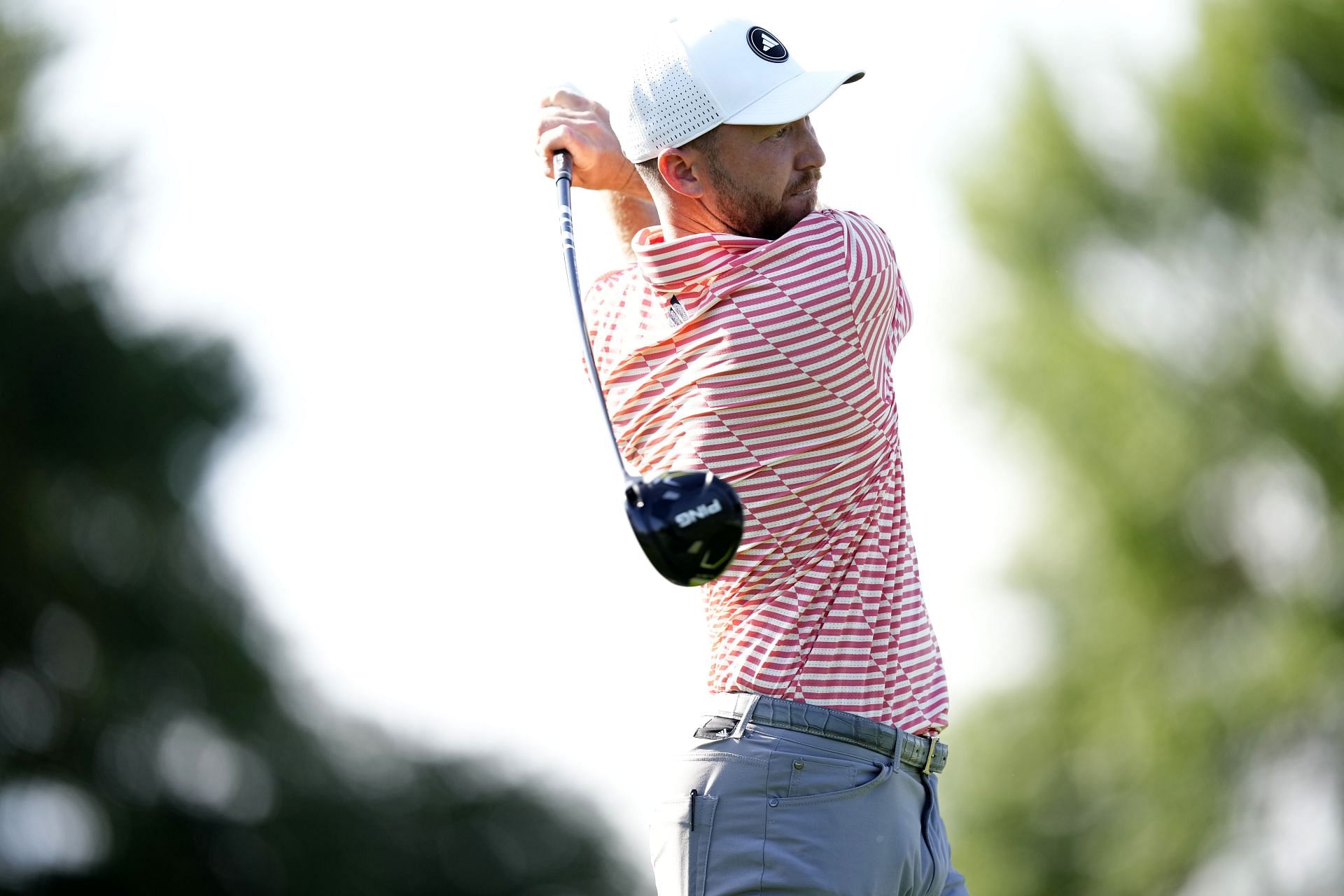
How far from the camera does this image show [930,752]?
288 centimetres

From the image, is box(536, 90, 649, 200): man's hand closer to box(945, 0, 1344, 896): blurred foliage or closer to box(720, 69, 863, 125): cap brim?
box(720, 69, 863, 125): cap brim

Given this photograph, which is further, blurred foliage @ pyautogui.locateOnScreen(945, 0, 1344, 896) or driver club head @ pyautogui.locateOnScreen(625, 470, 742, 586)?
blurred foliage @ pyautogui.locateOnScreen(945, 0, 1344, 896)

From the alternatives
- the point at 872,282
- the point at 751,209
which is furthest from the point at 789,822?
the point at 751,209

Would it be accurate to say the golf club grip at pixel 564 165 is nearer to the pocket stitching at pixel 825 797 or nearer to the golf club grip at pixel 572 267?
the golf club grip at pixel 572 267

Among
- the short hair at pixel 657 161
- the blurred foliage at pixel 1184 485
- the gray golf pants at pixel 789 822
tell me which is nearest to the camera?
the gray golf pants at pixel 789 822

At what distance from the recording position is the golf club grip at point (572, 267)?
9.29 ft

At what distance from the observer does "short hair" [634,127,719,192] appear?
9.75 ft

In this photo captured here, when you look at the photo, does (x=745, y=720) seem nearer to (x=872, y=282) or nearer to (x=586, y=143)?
(x=872, y=282)

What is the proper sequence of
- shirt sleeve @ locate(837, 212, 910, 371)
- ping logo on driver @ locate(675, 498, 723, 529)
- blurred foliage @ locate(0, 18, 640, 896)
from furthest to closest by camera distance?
blurred foliage @ locate(0, 18, 640, 896), shirt sleeve @ locate(837, 212, 910, 371), ping logo on driver @ locate(675, 498, 723, 529)

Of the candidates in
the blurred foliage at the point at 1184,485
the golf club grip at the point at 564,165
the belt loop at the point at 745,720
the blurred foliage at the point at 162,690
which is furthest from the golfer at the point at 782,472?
the blurred foliage at the point at 162,690

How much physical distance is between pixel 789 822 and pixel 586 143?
1.25 metres

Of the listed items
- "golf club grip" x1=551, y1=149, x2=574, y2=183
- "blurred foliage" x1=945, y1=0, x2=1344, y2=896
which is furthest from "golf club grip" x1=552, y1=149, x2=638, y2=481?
"blurred foliage" x1=945, y1=0, x2=1344, y2=896

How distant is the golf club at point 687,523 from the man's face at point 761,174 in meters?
0.54

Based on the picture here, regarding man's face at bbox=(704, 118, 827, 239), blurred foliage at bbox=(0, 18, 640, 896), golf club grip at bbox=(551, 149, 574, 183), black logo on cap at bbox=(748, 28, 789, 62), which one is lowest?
blurred foliage at bbox=(0, 18, 640, 896)
